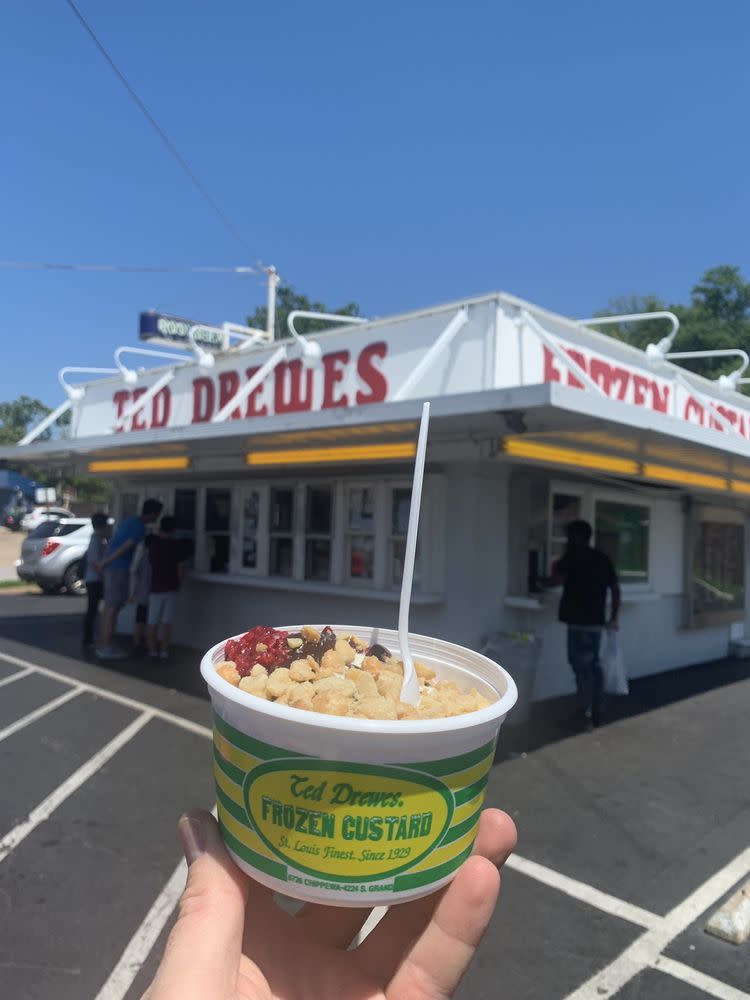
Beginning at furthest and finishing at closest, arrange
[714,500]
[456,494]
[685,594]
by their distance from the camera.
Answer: [714,500] → [685,594] → [456,494]

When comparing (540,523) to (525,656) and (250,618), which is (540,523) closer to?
(525,656)

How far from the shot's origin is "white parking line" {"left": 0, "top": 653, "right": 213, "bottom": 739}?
20.1 feet

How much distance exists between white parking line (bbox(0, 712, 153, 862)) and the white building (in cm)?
256

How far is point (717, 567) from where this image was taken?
10.8 m

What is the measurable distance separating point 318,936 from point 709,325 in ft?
126

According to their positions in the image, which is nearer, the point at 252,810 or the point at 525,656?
the point at 252,810

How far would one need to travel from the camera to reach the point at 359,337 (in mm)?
7977

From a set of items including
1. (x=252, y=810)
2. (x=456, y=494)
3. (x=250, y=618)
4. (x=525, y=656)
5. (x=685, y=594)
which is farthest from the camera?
(x=685, y=594)

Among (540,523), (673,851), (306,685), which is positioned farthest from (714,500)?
(306,685)

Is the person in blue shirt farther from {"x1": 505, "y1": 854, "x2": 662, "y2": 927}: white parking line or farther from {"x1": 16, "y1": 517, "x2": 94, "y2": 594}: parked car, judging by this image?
{"x1": 16, "y1": 517, "x2": 94, "y2": 594}: parked car

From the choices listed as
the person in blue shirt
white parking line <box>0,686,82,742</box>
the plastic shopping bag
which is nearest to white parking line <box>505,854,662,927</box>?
the plastic shopping bag

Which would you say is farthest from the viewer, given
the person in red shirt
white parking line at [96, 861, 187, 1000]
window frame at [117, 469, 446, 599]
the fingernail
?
the person in red shirt

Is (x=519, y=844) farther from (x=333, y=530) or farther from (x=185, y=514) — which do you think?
(x=185, y=514)

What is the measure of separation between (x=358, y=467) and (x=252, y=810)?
6422 mm
